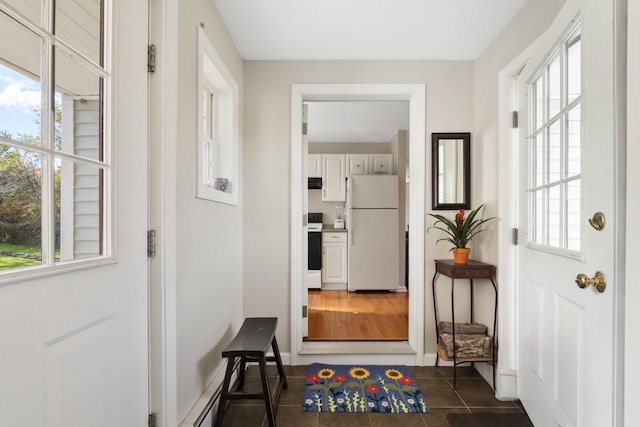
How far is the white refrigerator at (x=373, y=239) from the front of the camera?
473 centimetres

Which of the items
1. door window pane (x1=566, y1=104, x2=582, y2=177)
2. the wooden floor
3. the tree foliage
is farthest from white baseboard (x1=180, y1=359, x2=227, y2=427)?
door window pane (x1=566, y1=104, x2=582, y2=177)

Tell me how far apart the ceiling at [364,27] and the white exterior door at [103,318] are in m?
0.99

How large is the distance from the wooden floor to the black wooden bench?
0.75 m

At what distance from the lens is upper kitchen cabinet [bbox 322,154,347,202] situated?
5.33m

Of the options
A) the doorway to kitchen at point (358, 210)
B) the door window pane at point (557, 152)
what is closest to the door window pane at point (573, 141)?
the door window pane at point (557, 152)

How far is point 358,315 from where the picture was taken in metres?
3.58

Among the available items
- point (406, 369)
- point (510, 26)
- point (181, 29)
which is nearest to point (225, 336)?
point (406, 369)

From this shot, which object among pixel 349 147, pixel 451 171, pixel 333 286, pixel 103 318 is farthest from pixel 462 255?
pixel 349 147

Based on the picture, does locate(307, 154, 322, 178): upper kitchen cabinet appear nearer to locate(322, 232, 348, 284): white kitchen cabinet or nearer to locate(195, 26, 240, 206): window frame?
locate(322, 232, 348, 284): white kitchen cabinet

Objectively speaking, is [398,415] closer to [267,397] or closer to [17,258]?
[267,397]

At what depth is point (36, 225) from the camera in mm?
781

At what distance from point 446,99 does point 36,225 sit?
2591 millimetres

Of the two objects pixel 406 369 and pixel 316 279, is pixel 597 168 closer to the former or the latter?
pixel 406 369

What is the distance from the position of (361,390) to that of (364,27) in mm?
2397
